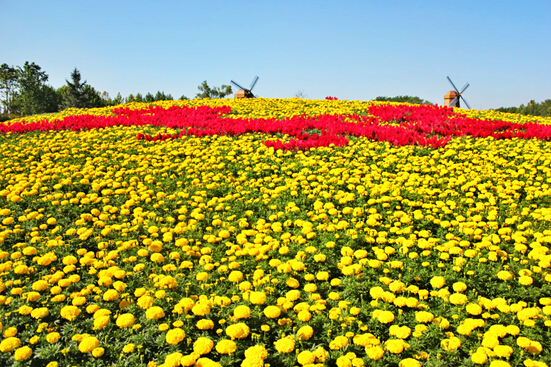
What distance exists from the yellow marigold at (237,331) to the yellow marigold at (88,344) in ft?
3.80

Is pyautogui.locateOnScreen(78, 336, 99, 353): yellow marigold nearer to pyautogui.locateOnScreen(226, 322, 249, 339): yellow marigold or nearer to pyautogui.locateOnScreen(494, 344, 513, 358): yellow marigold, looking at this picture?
pyautogui.locateOnScreen(226, 322, 249, 339): yellow marigold

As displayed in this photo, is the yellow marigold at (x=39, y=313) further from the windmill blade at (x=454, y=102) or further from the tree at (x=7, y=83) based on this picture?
the tree at (x=7, y=83)

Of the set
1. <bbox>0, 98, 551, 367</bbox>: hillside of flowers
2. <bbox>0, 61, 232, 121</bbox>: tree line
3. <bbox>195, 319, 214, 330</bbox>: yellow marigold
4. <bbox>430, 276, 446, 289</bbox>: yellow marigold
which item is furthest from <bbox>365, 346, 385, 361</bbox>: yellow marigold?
<bbox>0, 61, 232, 121</bbox>: tree line

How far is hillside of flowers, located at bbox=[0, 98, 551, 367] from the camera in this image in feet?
11.4

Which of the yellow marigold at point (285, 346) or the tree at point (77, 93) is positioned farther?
the tree at point (77, 93)

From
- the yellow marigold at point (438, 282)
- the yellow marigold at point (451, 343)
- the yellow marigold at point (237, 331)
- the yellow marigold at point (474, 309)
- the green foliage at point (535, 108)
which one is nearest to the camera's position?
the yellow marigold at point (451, 343)

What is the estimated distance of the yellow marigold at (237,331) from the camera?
3373 mm

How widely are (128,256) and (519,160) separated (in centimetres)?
896

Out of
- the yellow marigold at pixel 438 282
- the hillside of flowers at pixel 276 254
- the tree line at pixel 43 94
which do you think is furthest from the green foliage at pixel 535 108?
the yellow marigold at pixel 438 282

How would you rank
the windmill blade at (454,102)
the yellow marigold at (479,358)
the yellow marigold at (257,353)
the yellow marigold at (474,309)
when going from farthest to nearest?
the windmill blade at (454,102) < the yellow marigold at (474,309) < the yellow marigold at (257,353) < the yellow marigold at (479,358)

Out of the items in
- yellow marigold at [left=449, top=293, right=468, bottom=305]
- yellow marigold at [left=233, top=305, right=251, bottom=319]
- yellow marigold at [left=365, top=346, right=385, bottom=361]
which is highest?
yellow marigold at [left=449, top=293, right=468, bottom=305]

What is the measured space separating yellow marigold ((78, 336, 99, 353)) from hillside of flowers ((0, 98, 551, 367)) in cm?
2

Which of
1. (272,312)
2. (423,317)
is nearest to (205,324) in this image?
(272,312)

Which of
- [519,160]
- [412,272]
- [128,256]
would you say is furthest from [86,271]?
[519,160]
